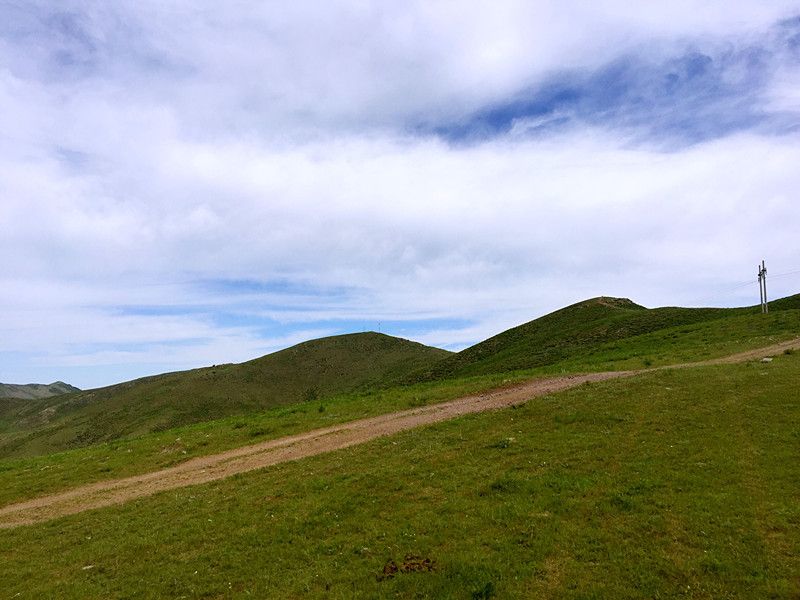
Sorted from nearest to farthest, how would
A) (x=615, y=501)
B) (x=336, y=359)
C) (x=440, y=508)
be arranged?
(x=615, y=501)
(x=440, y=508)
(x=336, y=359)

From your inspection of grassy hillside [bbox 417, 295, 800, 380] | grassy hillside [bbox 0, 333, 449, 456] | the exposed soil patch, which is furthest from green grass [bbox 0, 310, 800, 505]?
grassy hillside [bbox 0, 333, 449, 456]

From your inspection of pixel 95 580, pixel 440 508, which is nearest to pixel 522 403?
pixel 440 508

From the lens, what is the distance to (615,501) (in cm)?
1227

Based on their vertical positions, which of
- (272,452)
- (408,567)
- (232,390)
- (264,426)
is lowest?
(408,567)

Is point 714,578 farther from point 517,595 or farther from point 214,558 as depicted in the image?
point 214,558

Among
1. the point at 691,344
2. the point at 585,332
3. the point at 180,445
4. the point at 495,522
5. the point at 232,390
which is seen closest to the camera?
the point at 495,522

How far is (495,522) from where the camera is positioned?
12180 millimetres

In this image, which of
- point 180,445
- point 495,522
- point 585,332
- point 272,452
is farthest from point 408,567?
point 585,332

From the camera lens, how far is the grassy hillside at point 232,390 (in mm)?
89875

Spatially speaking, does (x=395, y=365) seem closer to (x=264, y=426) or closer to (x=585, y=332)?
(x=585, y=332)

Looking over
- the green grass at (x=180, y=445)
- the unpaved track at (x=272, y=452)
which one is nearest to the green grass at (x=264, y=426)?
the green grass at (x=180, y=445)

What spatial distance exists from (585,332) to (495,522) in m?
53.8

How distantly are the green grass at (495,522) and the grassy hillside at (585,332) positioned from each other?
24.6 meters

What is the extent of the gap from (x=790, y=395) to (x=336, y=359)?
4424 inches
